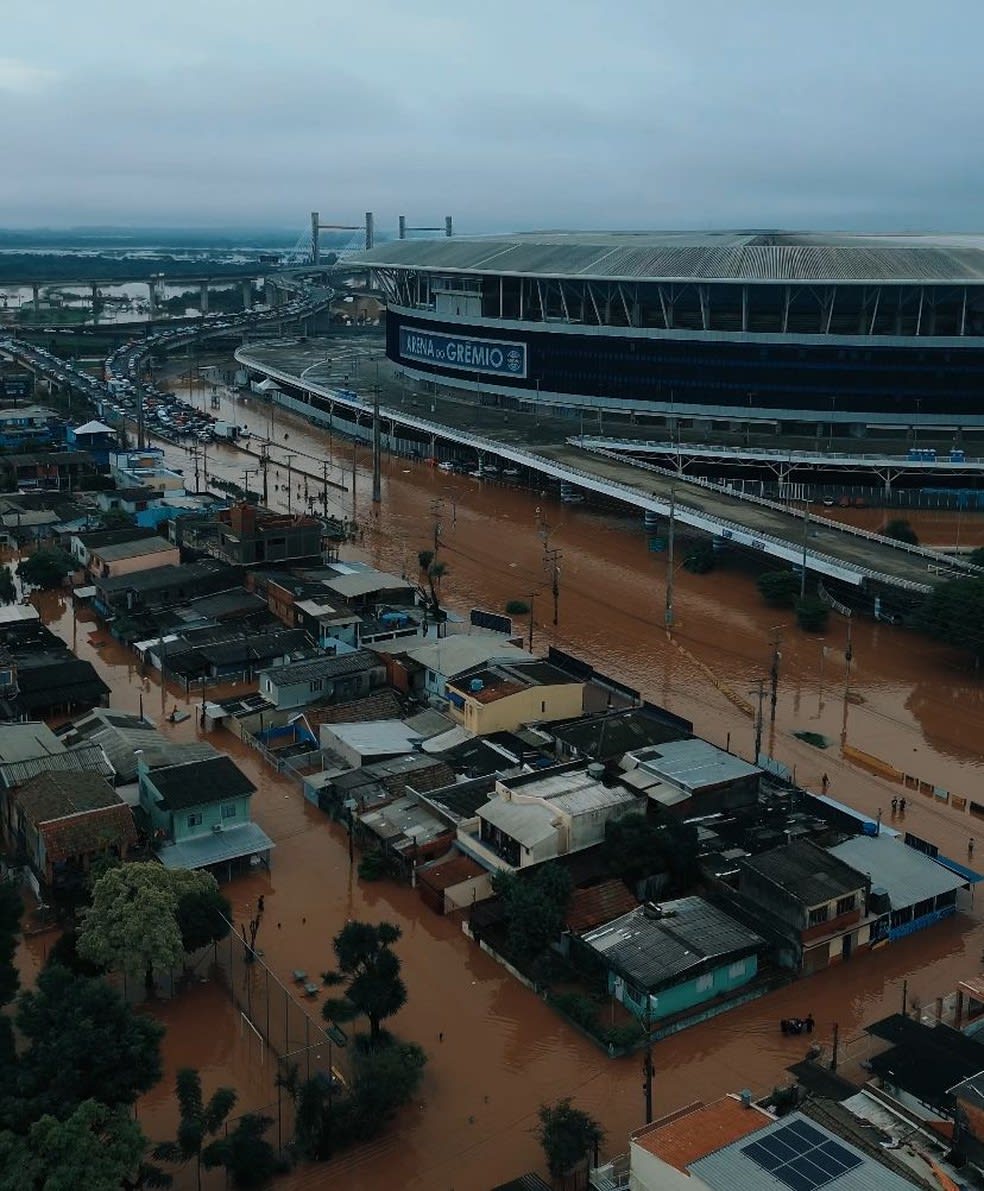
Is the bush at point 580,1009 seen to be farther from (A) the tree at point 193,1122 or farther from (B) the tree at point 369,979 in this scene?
(A) the tree at point 193,1122

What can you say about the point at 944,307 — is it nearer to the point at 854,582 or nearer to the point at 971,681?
the point at 854,582

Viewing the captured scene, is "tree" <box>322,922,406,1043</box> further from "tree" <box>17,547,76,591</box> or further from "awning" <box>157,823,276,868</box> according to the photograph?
"tree" <box>17,547,76,591</box>

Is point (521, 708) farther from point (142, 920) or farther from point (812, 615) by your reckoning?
point (812, 615)

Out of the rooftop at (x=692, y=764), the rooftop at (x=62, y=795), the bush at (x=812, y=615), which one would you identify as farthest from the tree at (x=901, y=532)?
the rooftop at (x=62, y=795)

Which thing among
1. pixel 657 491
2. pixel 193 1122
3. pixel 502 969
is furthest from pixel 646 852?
pixel 657 491

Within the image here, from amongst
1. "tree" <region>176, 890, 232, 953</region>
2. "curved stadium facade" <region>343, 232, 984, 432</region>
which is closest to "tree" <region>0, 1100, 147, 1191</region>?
"tree" <region>176, 890, 232, 953</region>

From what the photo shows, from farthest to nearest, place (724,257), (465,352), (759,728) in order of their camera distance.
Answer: (465,352)
(724,257)
(759,728)
